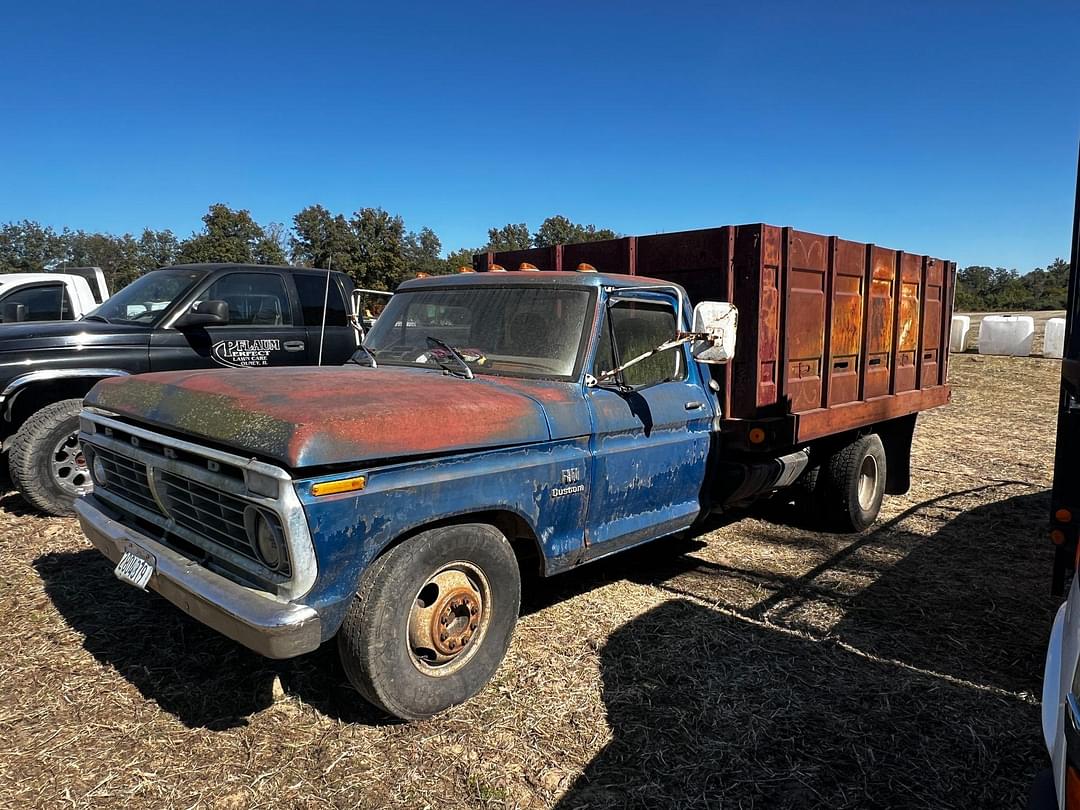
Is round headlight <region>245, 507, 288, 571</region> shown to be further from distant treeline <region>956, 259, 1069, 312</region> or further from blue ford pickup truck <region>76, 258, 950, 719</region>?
distant treeline <region>956, 259, 1069, 312</region>

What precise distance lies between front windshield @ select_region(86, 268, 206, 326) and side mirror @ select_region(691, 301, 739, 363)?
15.1ft

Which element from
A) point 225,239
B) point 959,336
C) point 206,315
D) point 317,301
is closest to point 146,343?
point 206,315

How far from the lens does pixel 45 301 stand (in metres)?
8.18

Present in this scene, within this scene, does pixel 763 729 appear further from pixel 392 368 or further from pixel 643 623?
pixel 392 368

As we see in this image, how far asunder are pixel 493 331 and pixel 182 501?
1.79 meters

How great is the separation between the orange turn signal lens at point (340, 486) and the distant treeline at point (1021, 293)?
55725 mm

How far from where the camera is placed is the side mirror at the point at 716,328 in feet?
12.7

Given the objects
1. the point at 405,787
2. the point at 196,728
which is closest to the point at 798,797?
the point at 405,787

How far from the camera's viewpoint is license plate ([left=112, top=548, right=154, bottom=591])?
2991 millimetres

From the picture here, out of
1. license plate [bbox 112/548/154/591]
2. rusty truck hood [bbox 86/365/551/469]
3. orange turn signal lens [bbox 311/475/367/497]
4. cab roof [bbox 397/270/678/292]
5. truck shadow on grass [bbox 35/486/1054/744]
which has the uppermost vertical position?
cab roof [bbox 397/270/678/292]

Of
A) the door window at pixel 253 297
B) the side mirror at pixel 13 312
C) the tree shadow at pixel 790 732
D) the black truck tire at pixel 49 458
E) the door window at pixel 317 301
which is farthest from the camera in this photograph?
the side mirror at pixel 13 312

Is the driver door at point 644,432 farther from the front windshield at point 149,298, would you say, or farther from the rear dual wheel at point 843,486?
the front windshield at point 149,298

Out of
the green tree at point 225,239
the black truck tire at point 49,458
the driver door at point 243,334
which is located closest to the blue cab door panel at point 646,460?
the driver door at point 243,334

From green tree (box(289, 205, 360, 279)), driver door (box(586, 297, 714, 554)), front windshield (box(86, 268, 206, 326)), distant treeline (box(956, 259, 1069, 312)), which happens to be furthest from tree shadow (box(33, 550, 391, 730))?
distant treeline (box(956, 259, 1069, 312))
